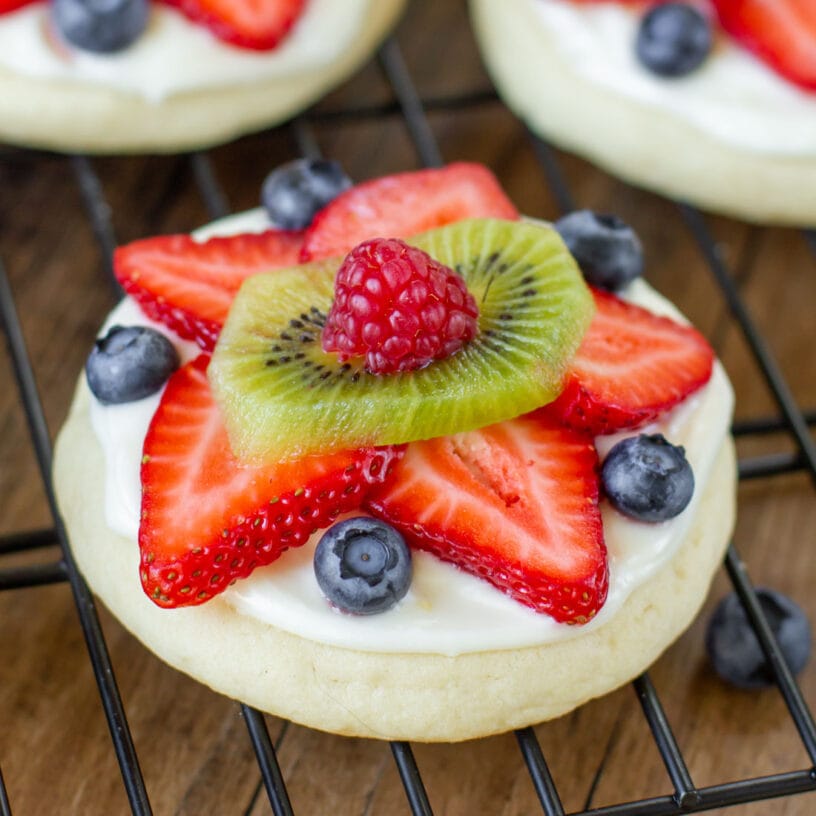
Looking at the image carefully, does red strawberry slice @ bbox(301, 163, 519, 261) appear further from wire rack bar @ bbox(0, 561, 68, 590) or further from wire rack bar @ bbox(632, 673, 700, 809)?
wire rack bar @ bbox(632, 673, 700, 809)

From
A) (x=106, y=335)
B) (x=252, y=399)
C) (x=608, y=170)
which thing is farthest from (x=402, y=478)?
(x=608, y=170)

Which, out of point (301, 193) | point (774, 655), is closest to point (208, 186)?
point (301, 193)

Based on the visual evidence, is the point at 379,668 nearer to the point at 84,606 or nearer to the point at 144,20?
the point at 84,606

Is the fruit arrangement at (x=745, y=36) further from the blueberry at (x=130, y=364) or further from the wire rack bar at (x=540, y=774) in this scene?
the wire rack bar at (x=540, y=774)

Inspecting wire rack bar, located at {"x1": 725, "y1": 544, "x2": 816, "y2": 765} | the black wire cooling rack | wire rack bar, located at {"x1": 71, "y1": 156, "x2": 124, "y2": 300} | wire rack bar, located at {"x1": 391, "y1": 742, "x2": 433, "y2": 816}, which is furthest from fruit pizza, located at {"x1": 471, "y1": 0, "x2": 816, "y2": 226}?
wire rack bar, located at {"x1": 391, "y1": 742, "x2": 433, "y2": 816}

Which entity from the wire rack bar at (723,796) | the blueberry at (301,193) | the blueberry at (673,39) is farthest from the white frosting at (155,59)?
the wire rack bar at (723,796)

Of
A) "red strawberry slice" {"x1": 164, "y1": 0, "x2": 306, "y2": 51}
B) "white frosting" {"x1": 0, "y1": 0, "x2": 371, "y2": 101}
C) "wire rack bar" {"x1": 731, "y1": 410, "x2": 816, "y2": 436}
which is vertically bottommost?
"wire rack bar" {"x1": 731, "y1": 410, "x2": 816, "y2": 436}
